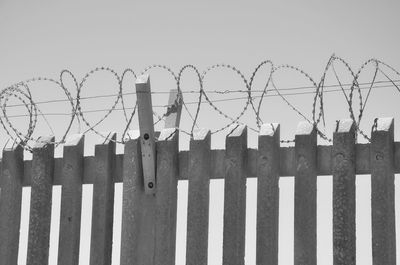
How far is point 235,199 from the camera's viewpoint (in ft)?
21.9

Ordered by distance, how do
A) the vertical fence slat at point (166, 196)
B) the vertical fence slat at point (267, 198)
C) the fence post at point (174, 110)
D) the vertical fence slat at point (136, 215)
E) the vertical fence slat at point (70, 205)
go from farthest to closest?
the fence post at point (174, 110) → the vertical fence slat at point (70, 205) → the vertical fence slat at point (136, 215) → the vertical fence slat at point (166, 196) → the vertical fence slat at point (267, 198)

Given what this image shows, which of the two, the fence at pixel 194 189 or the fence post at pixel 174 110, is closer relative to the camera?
the fence at pixel 194 189

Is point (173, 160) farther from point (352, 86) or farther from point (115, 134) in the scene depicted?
point (352, 86)

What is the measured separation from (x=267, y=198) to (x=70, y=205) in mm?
1781

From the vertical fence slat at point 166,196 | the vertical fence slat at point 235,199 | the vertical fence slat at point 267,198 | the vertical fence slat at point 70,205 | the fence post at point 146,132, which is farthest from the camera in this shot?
the vertical fence slat at point 70,205

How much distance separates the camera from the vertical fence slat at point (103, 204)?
712cm

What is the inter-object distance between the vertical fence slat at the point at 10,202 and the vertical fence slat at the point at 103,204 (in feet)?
2.72

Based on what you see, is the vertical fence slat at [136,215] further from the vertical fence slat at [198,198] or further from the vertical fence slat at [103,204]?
the vertical fence slat at [198,198]

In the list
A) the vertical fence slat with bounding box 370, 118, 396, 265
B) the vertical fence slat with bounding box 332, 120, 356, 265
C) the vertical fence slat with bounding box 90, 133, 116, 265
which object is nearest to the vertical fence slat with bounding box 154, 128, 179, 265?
the vertical fence slat with bounding box 90, 133, 116, 265

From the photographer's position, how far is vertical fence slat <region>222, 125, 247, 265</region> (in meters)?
6.60

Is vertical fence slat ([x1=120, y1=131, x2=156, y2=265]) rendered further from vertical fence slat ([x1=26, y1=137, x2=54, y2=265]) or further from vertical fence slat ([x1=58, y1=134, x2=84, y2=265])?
vertical fence slat ([x1=26, y1=137, x2=54, y2=265])

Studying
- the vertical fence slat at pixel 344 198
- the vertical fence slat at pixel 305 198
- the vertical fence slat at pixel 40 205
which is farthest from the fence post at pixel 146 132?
the vertical fence slat at pixel 344 198

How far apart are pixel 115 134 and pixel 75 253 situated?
1051 millimetres

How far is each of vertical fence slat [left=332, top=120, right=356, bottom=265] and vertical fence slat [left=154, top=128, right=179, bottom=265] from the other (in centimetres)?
134
